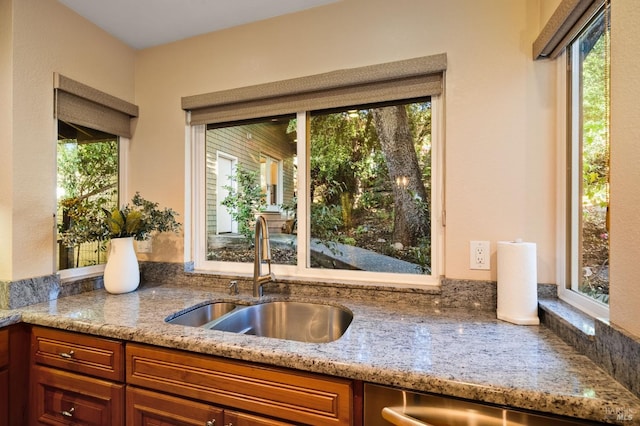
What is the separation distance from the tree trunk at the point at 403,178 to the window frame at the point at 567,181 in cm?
56

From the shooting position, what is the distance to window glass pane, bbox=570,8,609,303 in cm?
110

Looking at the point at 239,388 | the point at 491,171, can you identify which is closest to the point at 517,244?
the point at 491,171

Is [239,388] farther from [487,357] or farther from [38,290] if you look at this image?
[38,290]

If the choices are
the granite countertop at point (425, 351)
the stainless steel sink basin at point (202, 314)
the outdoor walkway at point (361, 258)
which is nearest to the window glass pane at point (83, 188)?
the granite countertop at point (425, 351)

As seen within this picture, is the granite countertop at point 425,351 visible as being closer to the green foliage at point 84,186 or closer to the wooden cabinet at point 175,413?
the wooden cabinet at point 175,413

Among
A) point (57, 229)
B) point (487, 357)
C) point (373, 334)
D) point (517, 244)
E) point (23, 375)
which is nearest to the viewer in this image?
point (487, 357)

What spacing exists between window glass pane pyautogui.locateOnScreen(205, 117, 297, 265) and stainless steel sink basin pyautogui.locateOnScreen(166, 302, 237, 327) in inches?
15.8

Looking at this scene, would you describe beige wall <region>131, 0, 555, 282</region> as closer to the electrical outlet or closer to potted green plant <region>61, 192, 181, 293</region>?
the electrical outlet

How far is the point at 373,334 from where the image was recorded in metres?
1.15

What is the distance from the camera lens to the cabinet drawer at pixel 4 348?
4.36 ft

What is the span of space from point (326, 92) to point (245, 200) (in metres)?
0.83

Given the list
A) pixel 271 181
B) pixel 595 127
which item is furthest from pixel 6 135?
pixel 595 127

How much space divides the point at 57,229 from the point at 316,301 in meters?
1.44

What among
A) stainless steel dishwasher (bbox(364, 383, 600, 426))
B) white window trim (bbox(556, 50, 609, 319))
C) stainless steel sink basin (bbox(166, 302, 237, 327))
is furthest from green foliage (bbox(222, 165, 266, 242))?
white window trim (bbox(556, 50, 609, 319))
